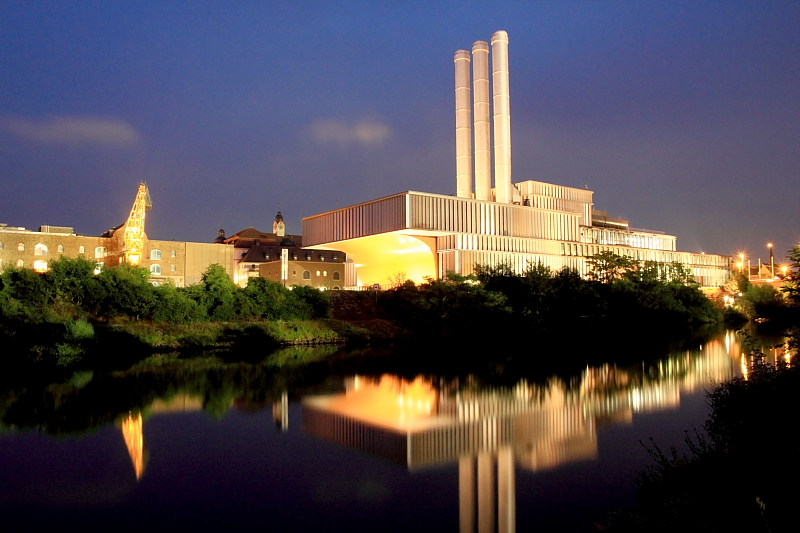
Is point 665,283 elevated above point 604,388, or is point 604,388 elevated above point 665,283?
point 665,283

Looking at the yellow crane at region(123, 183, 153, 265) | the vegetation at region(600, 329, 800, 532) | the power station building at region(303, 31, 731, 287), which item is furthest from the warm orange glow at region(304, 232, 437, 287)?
the vegetation at region(600, 329, 800, 532)

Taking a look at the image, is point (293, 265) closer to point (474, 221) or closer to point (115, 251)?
point (115, 251)

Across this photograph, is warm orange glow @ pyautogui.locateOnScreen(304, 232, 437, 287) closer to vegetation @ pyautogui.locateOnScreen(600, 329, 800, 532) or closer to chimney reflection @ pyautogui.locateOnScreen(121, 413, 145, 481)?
chimney reflection @ pyautogui.locateOnScreen(121, 413, 145, 481)

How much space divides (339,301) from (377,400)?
3072 cm

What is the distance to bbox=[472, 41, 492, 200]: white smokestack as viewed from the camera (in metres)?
70.4

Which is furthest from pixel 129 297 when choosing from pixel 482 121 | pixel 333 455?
pixel 482 121

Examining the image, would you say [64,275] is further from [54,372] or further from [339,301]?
[339,301]

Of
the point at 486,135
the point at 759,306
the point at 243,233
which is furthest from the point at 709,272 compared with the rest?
the point at 243,233

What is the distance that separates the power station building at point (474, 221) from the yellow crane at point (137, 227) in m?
17.9

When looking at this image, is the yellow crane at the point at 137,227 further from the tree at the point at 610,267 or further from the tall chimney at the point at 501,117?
the tree at the point at 610,267

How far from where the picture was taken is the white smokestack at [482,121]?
7044 cm

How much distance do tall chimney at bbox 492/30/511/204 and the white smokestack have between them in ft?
3.05

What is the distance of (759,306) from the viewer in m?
60.5

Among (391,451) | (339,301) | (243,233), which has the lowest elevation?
(391,451)
